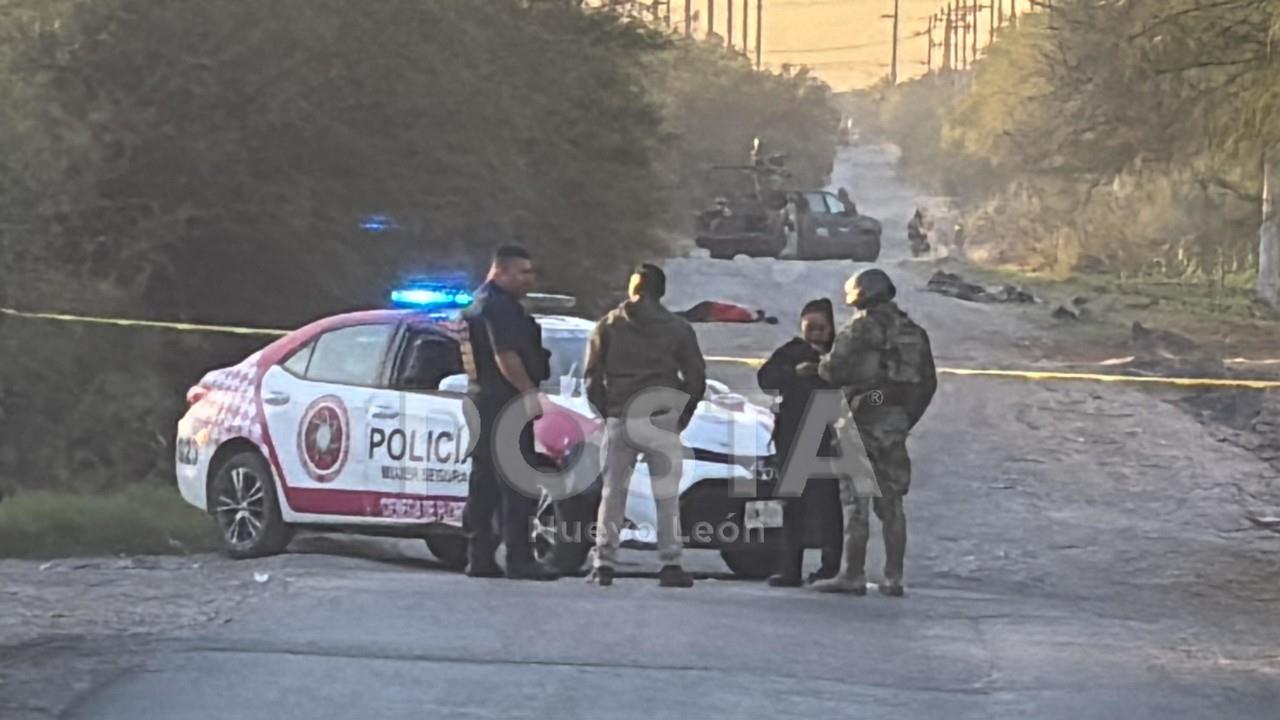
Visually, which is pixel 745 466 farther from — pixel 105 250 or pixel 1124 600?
pixel 105 250

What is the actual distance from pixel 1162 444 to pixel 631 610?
1179cm

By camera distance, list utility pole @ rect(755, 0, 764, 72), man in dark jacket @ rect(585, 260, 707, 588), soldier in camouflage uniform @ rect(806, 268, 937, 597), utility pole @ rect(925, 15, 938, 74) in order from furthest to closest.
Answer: utility pole @ rect(925, 15, 938, 74)
utility pole @ rect(755, 0, 764, 72)
soldier in camouflage uniform @ rect(806, 268, 937, 597)
man in dark jacket @ rect(585, 260, 707, 588)

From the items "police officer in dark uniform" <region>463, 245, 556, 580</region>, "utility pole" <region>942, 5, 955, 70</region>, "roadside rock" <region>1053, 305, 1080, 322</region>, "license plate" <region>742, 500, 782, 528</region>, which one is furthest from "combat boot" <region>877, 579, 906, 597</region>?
"utility pole" <region>942, 5, 955, 70</region>

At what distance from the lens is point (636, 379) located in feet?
33.6

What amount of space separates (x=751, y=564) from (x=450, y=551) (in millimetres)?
1937

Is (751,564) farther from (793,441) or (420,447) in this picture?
(420,447)

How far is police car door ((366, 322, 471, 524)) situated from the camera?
438 inches

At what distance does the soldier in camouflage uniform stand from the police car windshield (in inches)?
65.6

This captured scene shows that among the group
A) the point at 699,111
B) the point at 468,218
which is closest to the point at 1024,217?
the point at 699,111

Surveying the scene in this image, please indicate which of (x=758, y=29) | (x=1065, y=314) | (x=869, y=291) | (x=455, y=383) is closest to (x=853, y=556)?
(x=869, y=291)

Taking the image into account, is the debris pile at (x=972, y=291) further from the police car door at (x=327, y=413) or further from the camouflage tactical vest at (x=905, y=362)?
the camouflage tactical vest at (x=905, y=362)

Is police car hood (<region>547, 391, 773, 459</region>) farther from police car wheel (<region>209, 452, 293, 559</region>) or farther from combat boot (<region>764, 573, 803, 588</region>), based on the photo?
police car wheel (<region>209, 452, 293, 559</region>)

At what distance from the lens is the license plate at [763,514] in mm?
11141

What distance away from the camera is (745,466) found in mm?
11117
